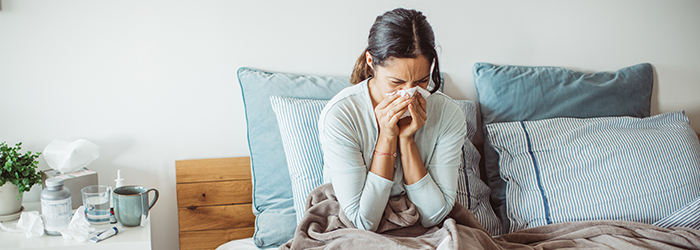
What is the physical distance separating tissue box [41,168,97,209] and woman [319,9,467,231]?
2.61 ft

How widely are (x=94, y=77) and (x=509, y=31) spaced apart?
1590mm

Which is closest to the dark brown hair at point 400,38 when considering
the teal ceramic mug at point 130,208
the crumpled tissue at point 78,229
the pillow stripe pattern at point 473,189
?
the pillow stripe pattern at point 473,189

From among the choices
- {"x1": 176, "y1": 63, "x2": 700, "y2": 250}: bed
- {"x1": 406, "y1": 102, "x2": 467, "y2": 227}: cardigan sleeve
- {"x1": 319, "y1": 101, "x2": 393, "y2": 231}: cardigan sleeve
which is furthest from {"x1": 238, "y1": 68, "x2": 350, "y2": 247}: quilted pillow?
{"x1": 406, "y1": 102, "x2": 467, "y2": 227}: cardigan sleeve

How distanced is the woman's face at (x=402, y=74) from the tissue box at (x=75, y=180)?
99cm

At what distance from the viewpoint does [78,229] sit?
118 cm

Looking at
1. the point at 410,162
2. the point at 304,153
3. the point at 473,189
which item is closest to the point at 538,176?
the point at 473,189

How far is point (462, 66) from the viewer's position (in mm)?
1760

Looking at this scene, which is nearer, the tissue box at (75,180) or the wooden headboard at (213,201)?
the tissue box at (75,180)

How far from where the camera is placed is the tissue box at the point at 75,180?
4.35 feet

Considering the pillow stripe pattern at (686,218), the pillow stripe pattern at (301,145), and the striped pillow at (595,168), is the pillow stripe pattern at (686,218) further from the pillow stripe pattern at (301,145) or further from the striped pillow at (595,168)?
the pillow stripe pattern at (301,145)

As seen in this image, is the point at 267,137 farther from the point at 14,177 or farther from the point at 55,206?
the point at 14,177

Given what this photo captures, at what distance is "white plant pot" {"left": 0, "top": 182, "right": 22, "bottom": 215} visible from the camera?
4.15ft

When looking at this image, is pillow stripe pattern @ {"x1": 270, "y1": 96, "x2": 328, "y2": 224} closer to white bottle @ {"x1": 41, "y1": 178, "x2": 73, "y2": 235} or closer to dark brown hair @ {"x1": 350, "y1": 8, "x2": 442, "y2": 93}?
dark brown hair @ {"x1": 350, "y1": 8, "x2": 442, "y2": 93}

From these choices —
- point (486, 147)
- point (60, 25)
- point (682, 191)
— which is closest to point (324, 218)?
point (486, 147)
